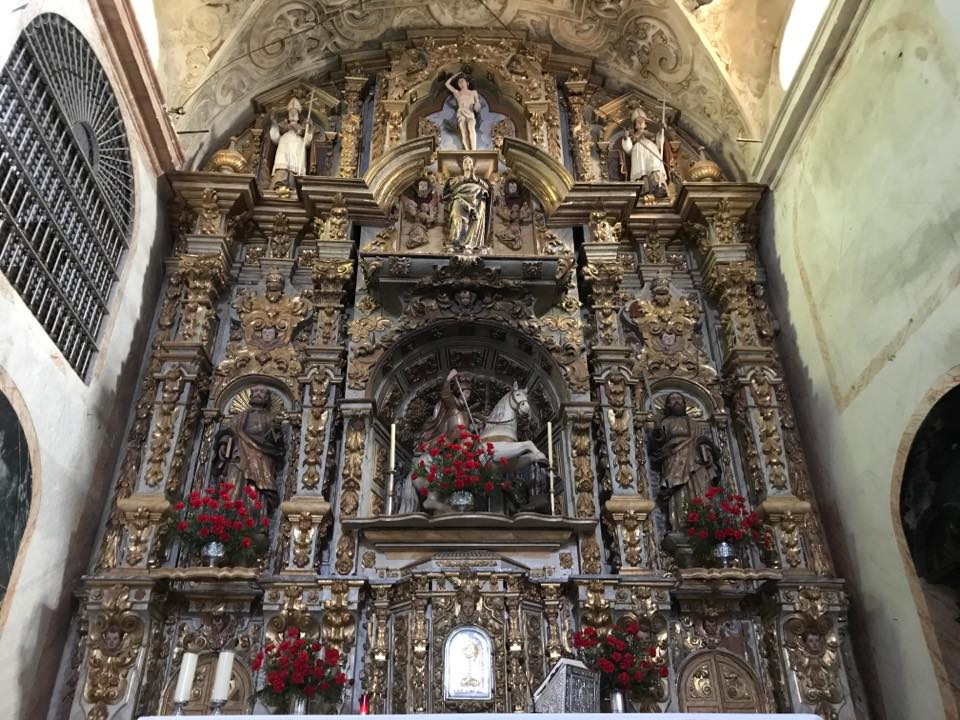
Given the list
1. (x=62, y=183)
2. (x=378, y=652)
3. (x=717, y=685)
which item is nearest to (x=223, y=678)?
(x=378, y=652)

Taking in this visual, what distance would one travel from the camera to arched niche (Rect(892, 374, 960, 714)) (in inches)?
237

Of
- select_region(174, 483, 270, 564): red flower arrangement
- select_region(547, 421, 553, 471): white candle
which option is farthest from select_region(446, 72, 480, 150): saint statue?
select_region(174, 483, 270, 564): red flower arrangement

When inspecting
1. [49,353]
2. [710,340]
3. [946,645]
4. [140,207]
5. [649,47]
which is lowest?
[946,645]

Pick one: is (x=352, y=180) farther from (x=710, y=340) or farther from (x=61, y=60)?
(x=710, y=340)

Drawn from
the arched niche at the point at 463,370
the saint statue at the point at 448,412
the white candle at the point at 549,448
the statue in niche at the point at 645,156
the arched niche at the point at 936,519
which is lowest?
the arched niche at the point at 936,519

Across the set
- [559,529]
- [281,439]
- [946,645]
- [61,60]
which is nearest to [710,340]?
[559,529]

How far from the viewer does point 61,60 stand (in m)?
7.24

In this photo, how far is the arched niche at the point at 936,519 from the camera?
19.7 ft

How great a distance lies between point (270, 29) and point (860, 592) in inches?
401

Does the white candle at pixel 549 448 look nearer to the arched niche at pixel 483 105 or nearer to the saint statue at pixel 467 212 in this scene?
the saint statue at pixel 467 212

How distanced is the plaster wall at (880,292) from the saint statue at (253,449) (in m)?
5.94

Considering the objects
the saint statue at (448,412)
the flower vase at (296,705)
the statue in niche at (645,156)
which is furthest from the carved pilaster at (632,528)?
the statue in niche at (645,156)

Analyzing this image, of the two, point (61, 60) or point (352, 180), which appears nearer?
point (61, 60)

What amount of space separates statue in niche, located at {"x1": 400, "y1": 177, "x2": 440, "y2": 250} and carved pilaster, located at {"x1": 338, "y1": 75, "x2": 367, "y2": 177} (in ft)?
2.96
